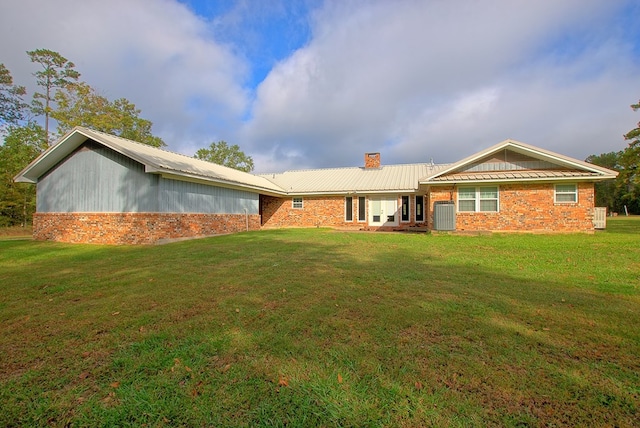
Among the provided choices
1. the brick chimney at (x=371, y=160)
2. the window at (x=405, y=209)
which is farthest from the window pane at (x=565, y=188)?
the brick chimney at (x=371, y=160)

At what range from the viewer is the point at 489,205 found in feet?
46.8

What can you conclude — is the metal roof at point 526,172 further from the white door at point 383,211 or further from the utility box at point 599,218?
the white door at point 383,211

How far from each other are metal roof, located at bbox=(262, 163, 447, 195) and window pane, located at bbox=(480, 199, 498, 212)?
14.2 feet

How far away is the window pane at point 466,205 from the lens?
1448 centimetres

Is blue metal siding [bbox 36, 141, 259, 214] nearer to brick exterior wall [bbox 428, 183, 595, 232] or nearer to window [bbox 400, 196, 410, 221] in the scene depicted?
window [bbox 400, 196, 410, 221]

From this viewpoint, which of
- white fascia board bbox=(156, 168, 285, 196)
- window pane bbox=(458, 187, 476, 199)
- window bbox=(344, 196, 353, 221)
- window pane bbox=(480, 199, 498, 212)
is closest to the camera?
white fascia board bbox=(156, 168, 285, 196)

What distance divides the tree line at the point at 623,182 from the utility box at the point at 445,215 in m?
13.1

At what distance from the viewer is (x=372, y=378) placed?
243 centimetres

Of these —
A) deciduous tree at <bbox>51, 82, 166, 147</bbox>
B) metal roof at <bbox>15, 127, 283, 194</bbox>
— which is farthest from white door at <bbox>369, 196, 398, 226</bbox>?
deciduous tree at <bbox>51, 82, 166, 147</bbox>

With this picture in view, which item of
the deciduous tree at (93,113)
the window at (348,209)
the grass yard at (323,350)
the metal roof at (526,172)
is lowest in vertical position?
the grass yard at (323,350)

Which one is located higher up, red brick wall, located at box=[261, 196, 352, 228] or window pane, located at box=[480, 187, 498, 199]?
window pane, located at box=[480, 187, 498, 199]

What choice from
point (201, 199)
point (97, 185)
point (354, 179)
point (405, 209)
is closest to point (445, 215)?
point (405, 209)

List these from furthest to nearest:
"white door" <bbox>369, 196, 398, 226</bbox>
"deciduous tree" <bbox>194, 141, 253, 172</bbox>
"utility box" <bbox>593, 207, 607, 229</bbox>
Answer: "deciduous tree" <bbox>194, 141, 253, 172</bbox> → "white door" <bbox>369, 196, 398, 226</bbox> → "utility box" <bbox>593, 207, 607, 229</bbox>

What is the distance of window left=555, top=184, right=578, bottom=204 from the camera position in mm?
13367
